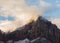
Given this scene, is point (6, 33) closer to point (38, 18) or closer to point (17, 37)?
point (17, 37)

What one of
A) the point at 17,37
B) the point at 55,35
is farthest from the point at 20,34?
the point at 55,35

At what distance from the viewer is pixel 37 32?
2119 cm

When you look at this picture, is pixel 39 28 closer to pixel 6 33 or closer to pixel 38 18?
pixel 38 18

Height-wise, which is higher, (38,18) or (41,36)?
(38,18)

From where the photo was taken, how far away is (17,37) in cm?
2195

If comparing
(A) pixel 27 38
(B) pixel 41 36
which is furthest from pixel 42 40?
(A) pixel 27 38

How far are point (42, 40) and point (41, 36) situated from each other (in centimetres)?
58

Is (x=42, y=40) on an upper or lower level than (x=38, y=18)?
lower

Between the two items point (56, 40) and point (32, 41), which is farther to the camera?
point (56, 40)

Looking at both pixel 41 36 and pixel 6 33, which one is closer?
pixel 41 36

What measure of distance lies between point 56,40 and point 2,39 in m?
6.16

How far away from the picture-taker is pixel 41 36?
20656 mm

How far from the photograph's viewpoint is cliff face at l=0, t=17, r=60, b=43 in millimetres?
21078

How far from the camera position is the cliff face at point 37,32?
21.1 meters
